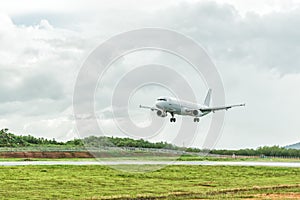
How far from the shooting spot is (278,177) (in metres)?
54.5

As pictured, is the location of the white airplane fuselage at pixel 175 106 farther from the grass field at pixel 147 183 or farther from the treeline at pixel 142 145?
the treeline at pixel 142 145

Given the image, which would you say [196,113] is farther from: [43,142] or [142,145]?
[43,142]

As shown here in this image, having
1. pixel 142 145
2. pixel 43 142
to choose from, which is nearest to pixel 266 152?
pixel 142 145

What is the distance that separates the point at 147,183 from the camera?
155ft

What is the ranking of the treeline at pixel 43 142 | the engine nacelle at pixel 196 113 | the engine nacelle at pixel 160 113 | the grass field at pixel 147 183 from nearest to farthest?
the grass field at pixel 147 183 < the engine nacelle at pixel 160 113 < the engine nacelle at pixel 196 113 < the treeline at pixel 43 142

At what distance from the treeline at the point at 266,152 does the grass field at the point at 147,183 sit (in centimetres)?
7063

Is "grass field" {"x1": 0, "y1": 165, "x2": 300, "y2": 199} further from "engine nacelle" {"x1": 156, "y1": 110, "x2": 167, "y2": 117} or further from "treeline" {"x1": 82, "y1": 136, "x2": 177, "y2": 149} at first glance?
"treeline" {"x1": 82, "y1": 136, "x2": 177, "y2": 149}

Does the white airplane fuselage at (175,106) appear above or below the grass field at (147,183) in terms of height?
above

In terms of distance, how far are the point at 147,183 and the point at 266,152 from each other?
96653 mm

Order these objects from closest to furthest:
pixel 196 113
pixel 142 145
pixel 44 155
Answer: pixel 196 113 → pixel 44 155 → pixel 142 145

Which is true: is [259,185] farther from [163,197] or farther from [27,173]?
[27,173]

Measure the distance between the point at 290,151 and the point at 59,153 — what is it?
5665 cm

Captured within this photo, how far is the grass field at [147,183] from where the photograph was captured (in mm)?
39875

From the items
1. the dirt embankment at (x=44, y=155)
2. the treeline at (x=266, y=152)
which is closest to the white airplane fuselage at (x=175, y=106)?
the dirt embankment at (x=44, y=155)
